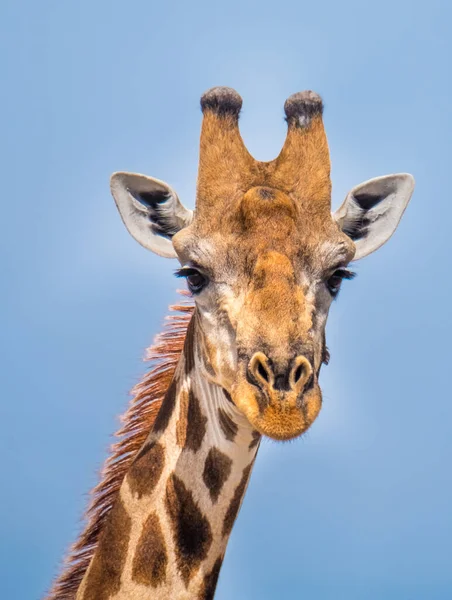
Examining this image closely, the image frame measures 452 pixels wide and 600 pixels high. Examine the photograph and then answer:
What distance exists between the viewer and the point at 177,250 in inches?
275

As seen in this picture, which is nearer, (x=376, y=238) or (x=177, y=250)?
(x=177, y=250)

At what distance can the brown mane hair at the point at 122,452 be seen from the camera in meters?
7.88

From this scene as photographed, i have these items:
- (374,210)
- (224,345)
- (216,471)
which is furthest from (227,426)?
(374,210)

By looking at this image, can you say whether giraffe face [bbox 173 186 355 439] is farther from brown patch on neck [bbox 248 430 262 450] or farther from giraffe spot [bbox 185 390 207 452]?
brown patch on neck [bbox 248 430 262 450]

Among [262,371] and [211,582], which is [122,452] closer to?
[211,582]

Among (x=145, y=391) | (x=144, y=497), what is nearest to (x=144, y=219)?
(x=145, y=391)

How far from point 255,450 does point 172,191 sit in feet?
7.23

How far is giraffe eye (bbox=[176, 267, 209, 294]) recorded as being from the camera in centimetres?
685

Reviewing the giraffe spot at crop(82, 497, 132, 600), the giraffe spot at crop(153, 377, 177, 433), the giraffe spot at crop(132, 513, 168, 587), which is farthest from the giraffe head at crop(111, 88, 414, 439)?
the giraffe spot at crop(82, 497, 132, 600)

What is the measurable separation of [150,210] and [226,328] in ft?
4.86

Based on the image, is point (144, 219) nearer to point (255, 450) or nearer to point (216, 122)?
point (216, 122)

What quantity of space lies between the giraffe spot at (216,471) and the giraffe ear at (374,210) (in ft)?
6.77

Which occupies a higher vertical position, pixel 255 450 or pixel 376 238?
pixel 376 238

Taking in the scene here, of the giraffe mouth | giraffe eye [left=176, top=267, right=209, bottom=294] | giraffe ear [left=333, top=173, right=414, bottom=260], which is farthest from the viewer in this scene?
giraffe ear [left=333, top=173, right=414, bottom=260]
